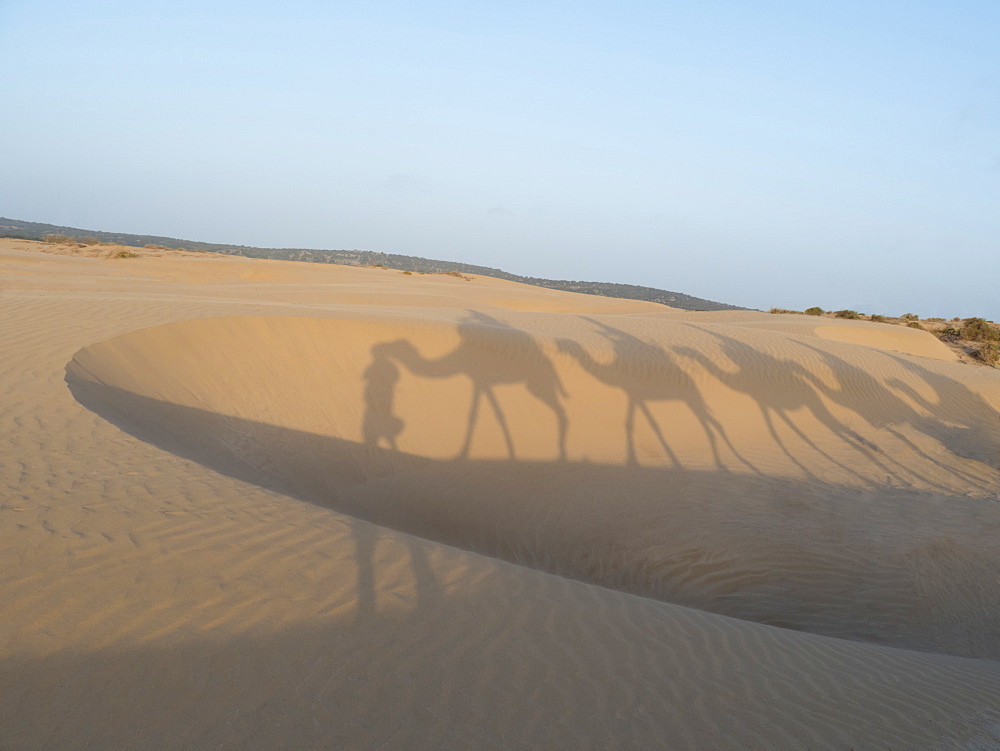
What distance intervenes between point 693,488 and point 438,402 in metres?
4.30

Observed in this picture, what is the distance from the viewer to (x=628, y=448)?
380 inches

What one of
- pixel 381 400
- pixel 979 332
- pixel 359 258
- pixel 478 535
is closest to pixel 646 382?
pixel 381 400

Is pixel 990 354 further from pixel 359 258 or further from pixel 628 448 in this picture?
pixel 359 258

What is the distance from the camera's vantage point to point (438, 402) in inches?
405

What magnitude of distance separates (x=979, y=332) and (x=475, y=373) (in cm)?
2196

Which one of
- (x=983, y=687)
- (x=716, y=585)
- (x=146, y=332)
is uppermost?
(x=146, y=332)

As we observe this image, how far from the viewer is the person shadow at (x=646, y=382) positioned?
→ 10.4 meters

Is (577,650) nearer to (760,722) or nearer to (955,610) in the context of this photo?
(760,722)

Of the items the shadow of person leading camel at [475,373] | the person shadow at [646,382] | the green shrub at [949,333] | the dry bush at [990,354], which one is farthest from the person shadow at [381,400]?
the green shrub at [949,333]

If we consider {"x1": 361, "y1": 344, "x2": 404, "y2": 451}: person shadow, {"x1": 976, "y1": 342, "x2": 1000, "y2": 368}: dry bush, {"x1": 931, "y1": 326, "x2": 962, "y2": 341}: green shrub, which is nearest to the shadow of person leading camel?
{"x1": 361, "y1": 344, "x2": 404, "y2": 451}: person shadow

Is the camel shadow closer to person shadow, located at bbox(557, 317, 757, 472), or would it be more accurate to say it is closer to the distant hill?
person shadow, located at bbox(557, 317, 757, 472)

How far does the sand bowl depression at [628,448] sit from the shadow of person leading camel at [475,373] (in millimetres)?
→ 38

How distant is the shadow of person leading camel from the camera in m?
9.59

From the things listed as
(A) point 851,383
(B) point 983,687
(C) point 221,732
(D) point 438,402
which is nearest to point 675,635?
(B) point 983,687
